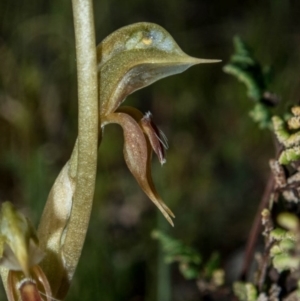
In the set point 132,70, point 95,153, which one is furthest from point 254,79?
point 95,153

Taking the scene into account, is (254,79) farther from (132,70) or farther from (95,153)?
(95,153)

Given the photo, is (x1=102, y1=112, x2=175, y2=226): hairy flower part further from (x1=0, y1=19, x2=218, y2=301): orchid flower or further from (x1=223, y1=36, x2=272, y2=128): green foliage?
(x1=223, y1=36, x2=272, y2=128): green foliage

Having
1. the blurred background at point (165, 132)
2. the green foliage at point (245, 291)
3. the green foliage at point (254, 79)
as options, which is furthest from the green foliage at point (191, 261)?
the blurred background at point (165, 132)

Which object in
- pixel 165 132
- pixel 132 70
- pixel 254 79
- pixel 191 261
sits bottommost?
pixel 165 132

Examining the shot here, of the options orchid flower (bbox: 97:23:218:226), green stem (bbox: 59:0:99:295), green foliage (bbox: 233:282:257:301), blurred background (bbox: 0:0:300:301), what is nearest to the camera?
green stem (bbox: 59:0:99:295)

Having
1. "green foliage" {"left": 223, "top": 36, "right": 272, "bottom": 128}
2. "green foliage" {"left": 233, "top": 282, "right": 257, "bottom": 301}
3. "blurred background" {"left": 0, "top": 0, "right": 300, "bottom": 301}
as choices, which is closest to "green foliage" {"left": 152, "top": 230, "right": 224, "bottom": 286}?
"green foliage" {"left": 233, "top": 282, "right": 257, "bottom": 301}

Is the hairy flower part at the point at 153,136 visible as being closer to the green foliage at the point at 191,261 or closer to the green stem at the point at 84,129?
the green stem at the point at 84,129
